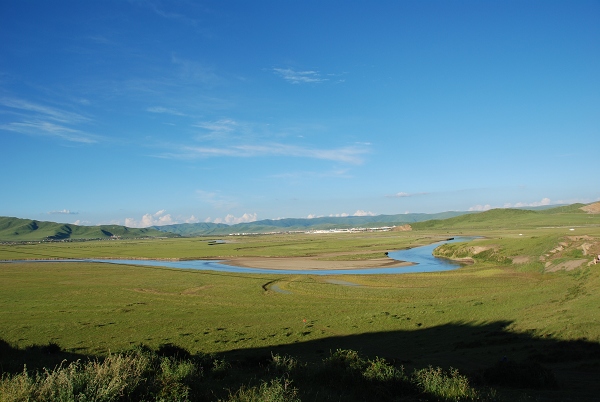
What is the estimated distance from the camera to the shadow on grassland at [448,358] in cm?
1309

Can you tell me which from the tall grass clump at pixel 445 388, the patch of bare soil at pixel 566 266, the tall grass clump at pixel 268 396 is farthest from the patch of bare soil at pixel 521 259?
the tall grass clump at pixel 268 396

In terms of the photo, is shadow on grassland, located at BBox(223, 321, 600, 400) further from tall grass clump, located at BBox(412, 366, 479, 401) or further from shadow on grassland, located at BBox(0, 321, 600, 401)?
tall grass clump, located at BBox(412, 366, 479, 401)

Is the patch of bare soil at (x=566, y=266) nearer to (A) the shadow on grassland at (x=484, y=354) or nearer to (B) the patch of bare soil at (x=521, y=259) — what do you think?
(B) the patch of bare soil at (x=521, y=259)

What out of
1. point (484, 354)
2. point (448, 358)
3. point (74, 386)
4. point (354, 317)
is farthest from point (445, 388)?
point (354, 317)

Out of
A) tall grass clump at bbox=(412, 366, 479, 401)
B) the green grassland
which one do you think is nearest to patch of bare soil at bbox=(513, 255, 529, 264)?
the green grassland

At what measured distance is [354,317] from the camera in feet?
104

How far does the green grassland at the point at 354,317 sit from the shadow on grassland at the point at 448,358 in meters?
0.11

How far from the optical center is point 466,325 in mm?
27984

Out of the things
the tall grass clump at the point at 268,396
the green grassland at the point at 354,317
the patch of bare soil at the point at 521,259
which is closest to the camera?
the tall grass clump at the point at 268,396

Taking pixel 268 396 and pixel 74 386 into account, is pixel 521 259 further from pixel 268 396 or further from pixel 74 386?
pixel 74 386

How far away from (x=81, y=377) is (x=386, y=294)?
37.3m

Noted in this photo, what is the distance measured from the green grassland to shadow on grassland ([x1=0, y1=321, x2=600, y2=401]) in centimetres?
11

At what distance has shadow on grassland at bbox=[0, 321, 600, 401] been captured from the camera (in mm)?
13094

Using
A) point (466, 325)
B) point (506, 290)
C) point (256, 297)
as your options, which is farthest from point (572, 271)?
point (256, 297)
